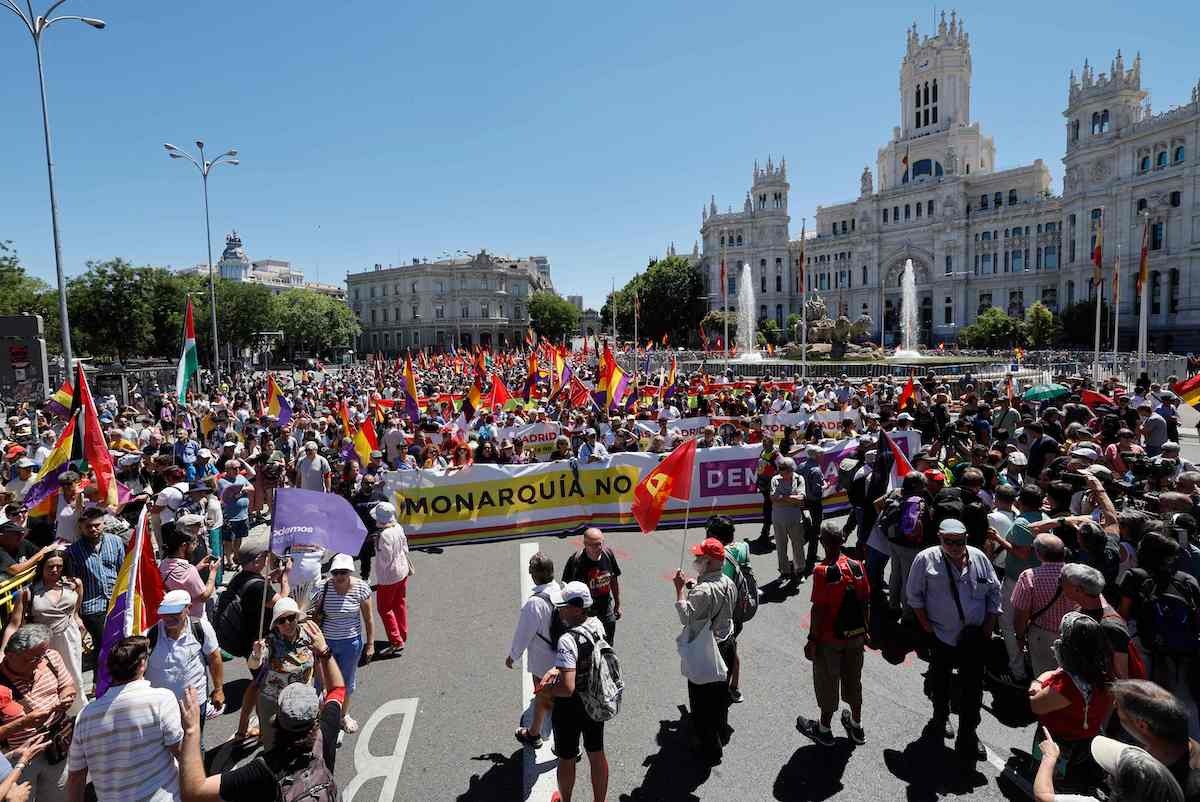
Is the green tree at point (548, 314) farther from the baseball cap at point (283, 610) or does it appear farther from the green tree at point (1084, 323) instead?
the baseball cap at point (283, 610)

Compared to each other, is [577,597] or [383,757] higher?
[577,597]

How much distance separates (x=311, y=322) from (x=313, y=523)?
249 feet

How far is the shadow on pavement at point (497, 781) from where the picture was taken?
4.73 metres

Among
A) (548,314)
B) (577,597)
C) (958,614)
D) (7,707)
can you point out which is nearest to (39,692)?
(7,707)

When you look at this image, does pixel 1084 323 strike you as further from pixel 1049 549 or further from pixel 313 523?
pixel 313 523

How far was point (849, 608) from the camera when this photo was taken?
16.6 ft

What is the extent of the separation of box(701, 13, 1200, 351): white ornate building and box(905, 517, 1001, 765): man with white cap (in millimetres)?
57195

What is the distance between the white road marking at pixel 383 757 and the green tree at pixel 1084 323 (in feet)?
212

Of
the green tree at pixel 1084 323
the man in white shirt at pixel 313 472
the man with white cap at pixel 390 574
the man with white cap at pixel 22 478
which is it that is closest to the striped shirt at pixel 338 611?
the man with white cap at pixel 390 574

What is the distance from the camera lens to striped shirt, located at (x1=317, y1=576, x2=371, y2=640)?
17.5 feet

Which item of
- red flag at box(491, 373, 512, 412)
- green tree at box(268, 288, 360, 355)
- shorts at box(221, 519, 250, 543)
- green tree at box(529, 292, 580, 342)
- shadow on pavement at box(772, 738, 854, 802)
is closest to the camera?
shadow on pavement at box(772, 738, 854, 802)

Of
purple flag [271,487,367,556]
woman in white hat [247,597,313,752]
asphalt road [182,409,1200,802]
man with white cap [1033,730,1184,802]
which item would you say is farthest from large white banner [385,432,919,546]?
man with white cap [1033,730,1184,802]

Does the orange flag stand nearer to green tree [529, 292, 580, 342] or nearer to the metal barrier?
the metal barrier

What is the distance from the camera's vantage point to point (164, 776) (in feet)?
11.2
